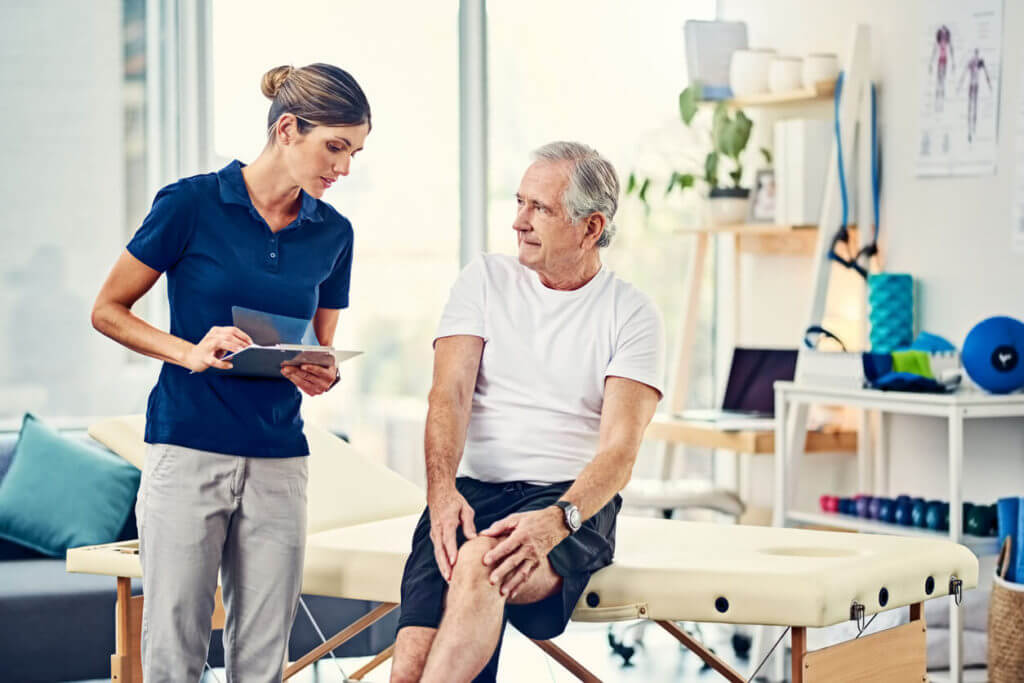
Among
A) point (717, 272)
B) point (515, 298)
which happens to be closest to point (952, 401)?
point (515, 298)

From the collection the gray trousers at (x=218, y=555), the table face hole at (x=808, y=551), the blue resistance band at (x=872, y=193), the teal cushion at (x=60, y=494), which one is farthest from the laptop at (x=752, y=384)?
the gray trousers at (x=218, y=555)

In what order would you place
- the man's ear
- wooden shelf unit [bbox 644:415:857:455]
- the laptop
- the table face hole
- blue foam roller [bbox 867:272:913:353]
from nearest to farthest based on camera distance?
the man's ear, the table face hole, blue foam roller [bbox 867:272:913:353], wooden shelf unit [bbox 644:415:857:455], the laptop

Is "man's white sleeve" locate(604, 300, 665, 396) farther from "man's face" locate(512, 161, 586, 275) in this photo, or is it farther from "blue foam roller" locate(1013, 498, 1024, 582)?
"blue foam roller" locate(1013, 498, 1024, 582)

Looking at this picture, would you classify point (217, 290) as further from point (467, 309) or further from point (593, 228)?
point (593, 228)

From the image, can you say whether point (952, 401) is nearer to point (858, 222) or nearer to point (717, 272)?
point (858, 222)

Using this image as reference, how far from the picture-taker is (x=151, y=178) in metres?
4.12

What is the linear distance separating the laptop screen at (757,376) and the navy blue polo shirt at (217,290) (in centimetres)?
243

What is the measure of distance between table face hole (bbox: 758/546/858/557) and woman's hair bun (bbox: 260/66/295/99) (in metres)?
1.19

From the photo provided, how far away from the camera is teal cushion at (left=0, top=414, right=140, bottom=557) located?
3.42m

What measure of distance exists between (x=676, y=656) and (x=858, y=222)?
141 centimetres

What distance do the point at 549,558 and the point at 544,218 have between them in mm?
574

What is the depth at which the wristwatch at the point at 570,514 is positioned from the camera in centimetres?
207

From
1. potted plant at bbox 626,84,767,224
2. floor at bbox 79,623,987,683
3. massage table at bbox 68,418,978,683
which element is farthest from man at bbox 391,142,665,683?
potted plant at bbox 626,84,767,224

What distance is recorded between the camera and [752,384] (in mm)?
4238
